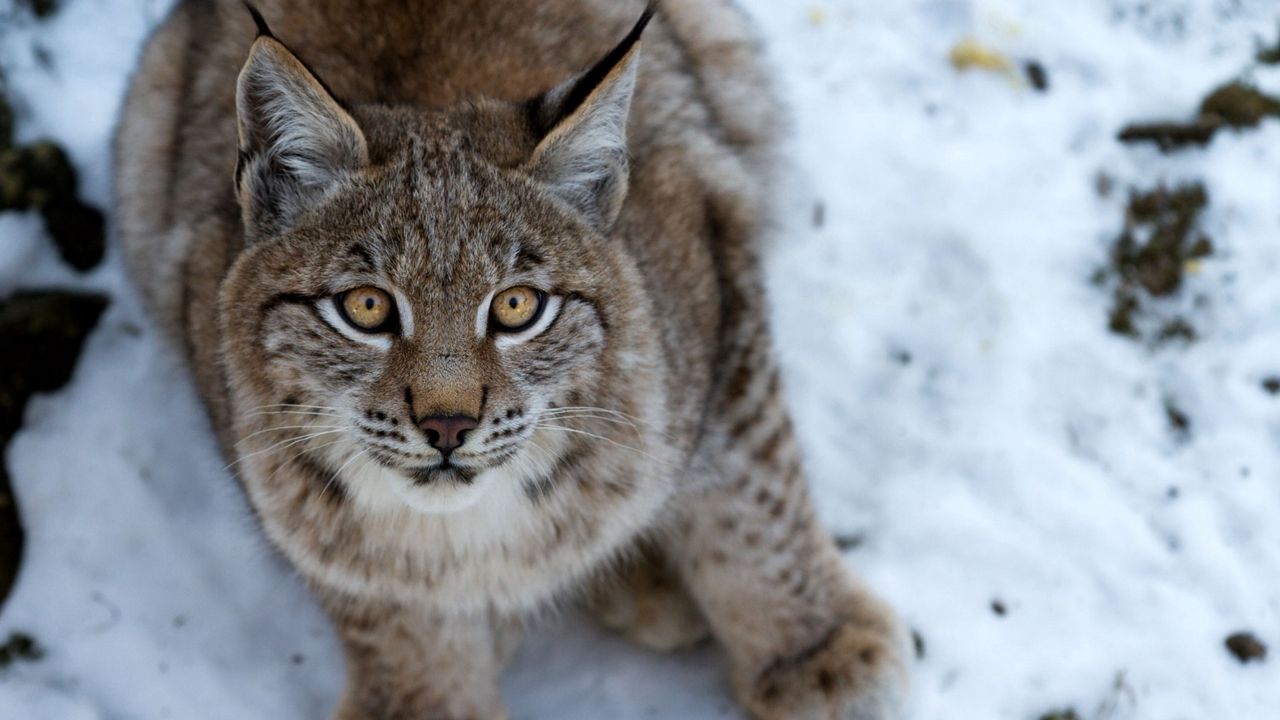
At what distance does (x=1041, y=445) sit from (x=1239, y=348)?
2.38 feet

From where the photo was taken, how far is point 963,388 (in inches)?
161

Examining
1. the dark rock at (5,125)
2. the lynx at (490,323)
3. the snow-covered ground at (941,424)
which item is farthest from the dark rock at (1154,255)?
the dark rock at (5,125)

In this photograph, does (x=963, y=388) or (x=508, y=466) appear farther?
(x=963, y=388)

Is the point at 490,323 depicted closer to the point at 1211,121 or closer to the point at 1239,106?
the point at 1211,121

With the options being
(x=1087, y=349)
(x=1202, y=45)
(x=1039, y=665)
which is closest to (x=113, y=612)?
(x=1039, y=665)

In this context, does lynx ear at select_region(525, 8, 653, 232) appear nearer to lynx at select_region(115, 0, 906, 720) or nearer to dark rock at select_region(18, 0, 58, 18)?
lynx at select_region(115, 0, 906, 720)

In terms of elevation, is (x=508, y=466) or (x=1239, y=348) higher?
(x=508, y=466)

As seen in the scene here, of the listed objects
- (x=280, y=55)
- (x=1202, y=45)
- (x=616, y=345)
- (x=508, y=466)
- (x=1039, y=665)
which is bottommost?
(x=1039, y=665)

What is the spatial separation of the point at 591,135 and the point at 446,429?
2.27ft

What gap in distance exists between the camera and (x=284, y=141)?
8.59 feet

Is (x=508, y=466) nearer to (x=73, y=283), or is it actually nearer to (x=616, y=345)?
(x=616, y=345)

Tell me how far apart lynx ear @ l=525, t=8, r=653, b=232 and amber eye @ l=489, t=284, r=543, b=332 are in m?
0.27

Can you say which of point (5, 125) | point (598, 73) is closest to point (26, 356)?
point (5, 125)

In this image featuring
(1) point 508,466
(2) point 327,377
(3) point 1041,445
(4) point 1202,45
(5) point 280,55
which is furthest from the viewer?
(4) point 1202,45
